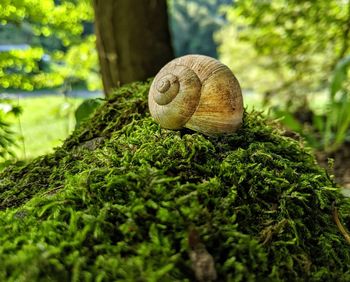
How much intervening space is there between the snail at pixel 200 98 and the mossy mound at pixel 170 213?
8cm

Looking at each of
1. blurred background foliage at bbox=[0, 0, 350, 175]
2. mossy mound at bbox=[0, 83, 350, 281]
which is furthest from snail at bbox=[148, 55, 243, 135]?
blurred background foliage at bbox=[0, 0, 350, 175]

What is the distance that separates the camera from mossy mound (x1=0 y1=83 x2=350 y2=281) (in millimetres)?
1265

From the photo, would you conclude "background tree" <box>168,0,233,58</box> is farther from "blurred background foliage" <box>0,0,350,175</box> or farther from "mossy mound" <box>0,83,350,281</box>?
"mossy mound" <box>0,83,350,281</box>

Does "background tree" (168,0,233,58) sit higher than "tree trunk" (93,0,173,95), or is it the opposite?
"background tree" (168,0,233,58)

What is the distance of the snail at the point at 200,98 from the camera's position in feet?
6.33

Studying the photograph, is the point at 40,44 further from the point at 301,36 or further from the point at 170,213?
the point at 170,213

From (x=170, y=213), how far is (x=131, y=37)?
314cm

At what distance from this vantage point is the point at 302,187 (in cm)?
181

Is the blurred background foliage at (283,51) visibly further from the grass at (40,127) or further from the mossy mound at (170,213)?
the mossy mound at (170,213)

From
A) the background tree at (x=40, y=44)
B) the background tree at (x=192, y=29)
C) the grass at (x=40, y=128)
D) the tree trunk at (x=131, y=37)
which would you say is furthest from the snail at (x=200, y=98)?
the background tree at (x=192, y=29)

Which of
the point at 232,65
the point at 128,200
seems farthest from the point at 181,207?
the point at 232,65

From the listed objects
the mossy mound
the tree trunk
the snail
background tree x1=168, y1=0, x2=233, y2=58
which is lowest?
the mossy mound

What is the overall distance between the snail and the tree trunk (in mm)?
2183

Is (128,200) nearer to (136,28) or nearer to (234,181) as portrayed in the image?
(234,181)
